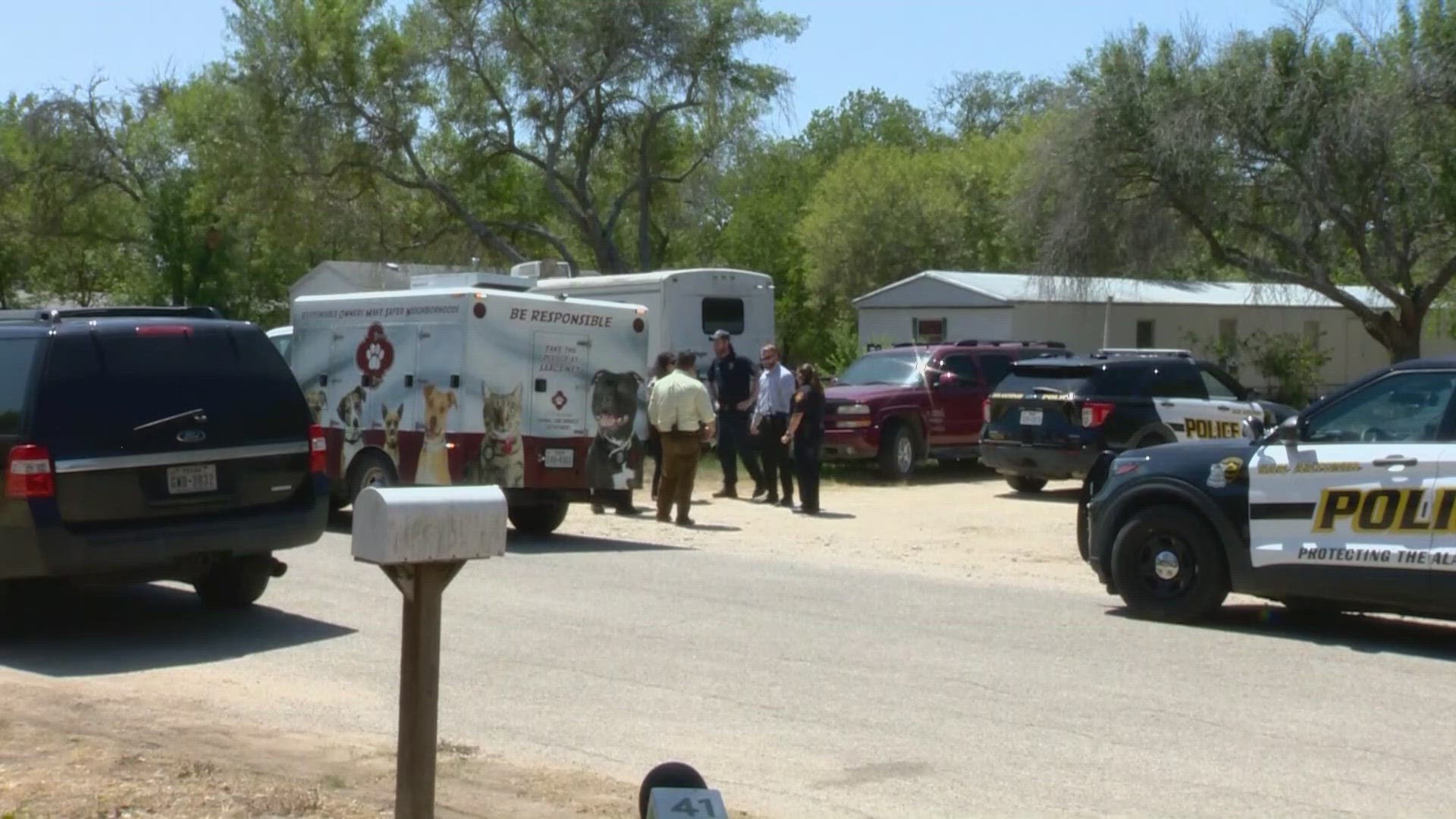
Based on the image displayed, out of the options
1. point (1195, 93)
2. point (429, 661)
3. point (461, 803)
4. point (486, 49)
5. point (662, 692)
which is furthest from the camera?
point (486, 49)

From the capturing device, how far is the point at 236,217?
39906 millimetres

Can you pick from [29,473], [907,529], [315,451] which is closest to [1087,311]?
[907,529]

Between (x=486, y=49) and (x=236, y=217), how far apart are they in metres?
8.83

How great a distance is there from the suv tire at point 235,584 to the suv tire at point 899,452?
11900 millimetres

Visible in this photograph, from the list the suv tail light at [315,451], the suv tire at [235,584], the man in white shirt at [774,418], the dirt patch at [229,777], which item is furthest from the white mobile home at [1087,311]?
the dirt patch at [229,777]

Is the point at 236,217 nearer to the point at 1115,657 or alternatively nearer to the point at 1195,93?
the point at 1195,93

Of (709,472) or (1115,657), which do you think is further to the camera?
(709,472)

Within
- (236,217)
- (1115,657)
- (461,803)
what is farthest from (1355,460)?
(236,217)

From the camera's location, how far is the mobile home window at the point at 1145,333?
34.7 meters

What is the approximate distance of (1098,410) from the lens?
20.0m

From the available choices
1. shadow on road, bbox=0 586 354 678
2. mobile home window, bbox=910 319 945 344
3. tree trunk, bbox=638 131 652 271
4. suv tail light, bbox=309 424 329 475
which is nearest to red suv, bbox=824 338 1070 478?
mobile home window, bbox=910 319 945 344

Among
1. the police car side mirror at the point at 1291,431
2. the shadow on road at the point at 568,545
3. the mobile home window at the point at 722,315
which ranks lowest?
the shadow on road at the point at 568,545

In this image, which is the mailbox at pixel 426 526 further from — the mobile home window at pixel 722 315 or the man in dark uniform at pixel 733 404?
the mobile home window at pixel 722 315

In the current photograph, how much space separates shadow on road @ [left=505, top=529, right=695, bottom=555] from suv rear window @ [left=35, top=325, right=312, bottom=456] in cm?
443
